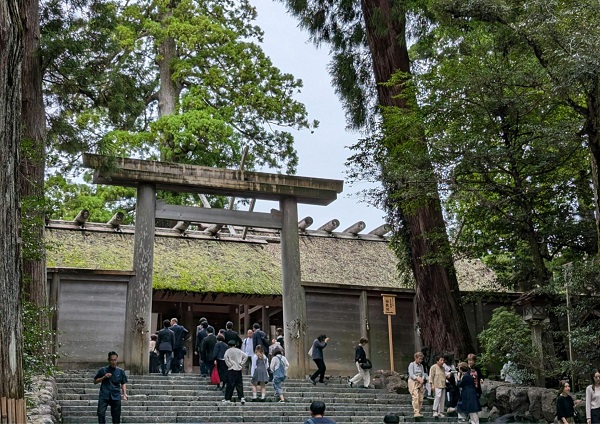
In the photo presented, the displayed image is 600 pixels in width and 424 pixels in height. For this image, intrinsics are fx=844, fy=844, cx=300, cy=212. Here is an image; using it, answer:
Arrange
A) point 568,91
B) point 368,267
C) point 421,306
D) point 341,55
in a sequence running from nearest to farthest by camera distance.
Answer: point 568,91, point 421,306, point 341,55, point 368,267

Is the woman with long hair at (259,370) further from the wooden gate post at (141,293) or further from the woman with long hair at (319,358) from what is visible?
the wooden gate post at (141,293)

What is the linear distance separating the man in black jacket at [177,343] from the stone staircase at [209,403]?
4.25 feet

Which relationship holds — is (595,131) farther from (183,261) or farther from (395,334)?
(183,261)

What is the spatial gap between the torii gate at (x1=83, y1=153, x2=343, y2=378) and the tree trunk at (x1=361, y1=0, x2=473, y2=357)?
234 centimetres

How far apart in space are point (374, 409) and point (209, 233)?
40.3 feet

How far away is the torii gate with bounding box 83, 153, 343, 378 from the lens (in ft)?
58.5

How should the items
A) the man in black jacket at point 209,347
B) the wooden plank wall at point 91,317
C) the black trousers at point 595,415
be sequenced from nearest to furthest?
the black trousers at point 595,415
the man in black jacket at point 209,347
the wooden plank wall at point 91,317

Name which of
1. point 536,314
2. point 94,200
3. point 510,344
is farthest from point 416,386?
point 94,200

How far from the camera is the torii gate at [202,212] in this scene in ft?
58.5

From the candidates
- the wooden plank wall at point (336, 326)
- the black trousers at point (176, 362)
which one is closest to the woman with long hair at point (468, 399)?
the wooden plank wall at point (336, 326)

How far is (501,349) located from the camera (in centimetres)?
Result: 1670

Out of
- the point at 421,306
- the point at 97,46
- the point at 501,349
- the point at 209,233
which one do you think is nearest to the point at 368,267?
the point at 209,233

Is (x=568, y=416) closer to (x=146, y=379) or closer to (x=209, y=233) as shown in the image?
(x=146, y=379)

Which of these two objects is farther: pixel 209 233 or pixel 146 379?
pixel 209 233
